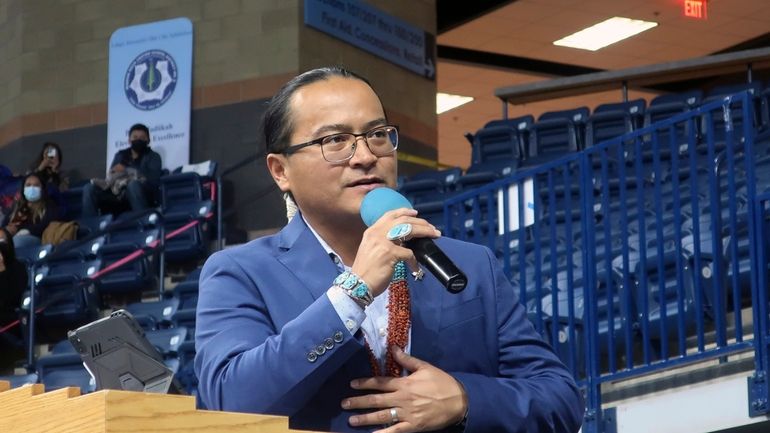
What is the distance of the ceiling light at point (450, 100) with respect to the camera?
52.4 ft

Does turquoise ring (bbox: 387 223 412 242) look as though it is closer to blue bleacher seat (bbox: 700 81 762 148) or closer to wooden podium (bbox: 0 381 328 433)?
wooden podium (bbox: 0 381 328 433)

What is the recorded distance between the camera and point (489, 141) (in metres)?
9.58

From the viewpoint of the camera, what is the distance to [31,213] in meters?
10.2

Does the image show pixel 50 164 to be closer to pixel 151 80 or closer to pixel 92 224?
pixel 92 224

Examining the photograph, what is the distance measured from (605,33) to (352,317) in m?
12.9

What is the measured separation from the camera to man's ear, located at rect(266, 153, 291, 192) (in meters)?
1.99

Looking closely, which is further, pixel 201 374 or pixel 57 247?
pixel 57 247

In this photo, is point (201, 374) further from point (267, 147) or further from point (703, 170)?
point (703, 170)

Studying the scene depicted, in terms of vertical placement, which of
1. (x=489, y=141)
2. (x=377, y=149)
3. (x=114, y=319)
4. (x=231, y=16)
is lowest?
(x=114, y=319)

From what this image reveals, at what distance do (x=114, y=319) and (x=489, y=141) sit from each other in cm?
664

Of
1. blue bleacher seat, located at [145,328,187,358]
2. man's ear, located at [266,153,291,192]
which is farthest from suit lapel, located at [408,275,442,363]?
blue bleacher seat, located at [145,328,187,358]

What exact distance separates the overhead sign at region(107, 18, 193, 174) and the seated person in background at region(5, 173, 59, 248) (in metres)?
1.05

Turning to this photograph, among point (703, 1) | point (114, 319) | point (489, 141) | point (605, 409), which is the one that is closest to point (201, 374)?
point (114, 319)

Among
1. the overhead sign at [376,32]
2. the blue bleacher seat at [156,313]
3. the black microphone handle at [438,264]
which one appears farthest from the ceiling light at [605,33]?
the black microphone handle at [438,264]
